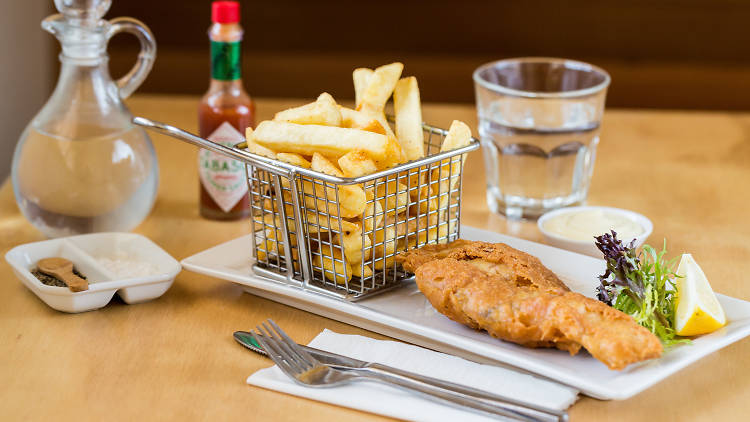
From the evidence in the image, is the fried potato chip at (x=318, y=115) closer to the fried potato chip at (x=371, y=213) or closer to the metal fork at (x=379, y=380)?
the fried potato chip at (x=371, y=213)

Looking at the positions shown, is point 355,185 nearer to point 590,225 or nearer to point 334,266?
point 334,266

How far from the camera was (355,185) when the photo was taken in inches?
48.1

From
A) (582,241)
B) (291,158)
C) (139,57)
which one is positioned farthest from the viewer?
(139,57)

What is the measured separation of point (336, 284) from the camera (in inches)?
50.3

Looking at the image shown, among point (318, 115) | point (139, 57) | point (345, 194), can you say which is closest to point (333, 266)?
point (345, 194)

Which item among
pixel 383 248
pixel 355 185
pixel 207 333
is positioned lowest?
pixel 207 333

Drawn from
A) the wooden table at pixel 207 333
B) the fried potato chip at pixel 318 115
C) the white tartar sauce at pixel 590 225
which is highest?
the fried potato chip at pixel 318 115

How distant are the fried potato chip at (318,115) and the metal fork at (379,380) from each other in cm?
30

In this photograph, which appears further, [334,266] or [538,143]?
[538,143]

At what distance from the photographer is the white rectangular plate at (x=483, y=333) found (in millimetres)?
1035

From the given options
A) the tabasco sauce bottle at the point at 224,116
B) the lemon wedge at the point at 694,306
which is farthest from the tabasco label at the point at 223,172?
the lemon wedge at the point at 694,306

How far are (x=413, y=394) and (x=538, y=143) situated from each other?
853mm

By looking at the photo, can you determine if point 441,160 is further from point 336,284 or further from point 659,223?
point 659,223

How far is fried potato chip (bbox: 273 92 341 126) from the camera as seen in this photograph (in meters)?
1.29
